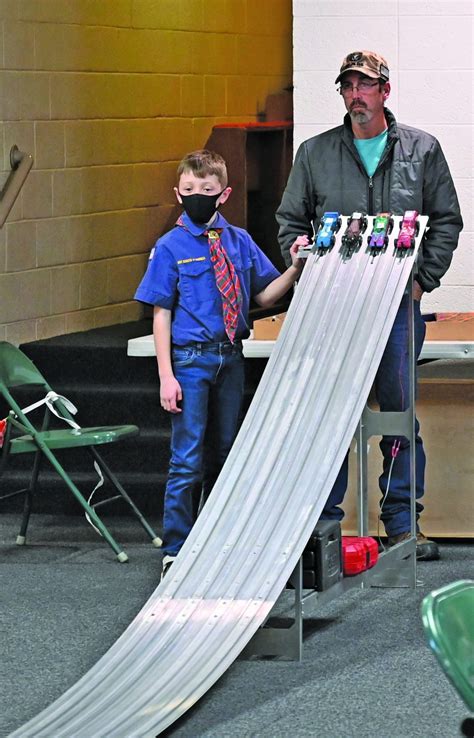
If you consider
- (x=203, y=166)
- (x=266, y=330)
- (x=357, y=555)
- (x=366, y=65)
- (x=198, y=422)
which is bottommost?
(x=357, y=555)

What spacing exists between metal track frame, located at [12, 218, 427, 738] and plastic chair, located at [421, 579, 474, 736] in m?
1.14

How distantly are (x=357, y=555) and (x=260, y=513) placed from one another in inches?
15.2

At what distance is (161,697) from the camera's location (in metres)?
3.62

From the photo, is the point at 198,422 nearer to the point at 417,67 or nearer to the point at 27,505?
the point at 27,505

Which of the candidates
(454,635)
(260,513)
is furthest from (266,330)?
(454,635)

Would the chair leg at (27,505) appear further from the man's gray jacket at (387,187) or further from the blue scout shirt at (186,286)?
the man's gray jacket at (387,187)

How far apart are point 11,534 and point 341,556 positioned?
1841 mm

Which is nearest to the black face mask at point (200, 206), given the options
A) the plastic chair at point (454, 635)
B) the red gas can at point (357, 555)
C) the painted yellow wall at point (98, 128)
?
the red gas can at point (357, 555)

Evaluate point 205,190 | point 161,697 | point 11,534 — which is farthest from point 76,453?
point 161,697

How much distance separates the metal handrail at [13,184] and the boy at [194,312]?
5.09ft

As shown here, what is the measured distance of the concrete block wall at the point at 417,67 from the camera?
5.67 meters

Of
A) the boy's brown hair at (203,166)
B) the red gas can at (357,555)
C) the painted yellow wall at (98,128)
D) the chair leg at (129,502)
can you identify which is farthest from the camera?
the painted yellow wall at (98,128)

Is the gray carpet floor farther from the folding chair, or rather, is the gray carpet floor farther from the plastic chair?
the plastic chair

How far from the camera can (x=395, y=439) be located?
4.99m
